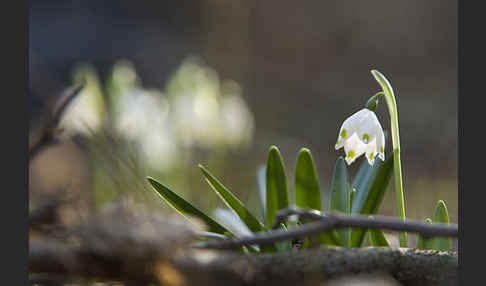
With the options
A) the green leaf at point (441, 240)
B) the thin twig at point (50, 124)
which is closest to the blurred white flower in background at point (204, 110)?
the green leaf at point (441, 240)

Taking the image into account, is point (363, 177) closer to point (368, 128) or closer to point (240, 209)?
point (368, 128)

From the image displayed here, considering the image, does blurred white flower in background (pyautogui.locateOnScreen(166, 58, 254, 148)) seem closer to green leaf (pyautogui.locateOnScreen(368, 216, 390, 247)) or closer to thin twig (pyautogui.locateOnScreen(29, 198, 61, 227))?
green leaf (pyautogui.locateOnScreen(368, 216, 390, 247))

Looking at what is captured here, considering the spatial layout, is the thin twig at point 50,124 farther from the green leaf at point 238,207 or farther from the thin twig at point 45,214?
the green leaf at point 238,207

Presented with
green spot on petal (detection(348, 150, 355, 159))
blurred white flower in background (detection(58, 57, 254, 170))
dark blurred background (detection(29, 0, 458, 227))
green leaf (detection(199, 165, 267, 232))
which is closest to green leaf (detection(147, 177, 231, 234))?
green leaf (detection(199, 165, 267, 232))

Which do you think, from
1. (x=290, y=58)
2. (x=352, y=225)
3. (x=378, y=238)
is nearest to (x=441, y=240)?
(x=378, y=238)

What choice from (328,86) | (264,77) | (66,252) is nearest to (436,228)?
(66,252)

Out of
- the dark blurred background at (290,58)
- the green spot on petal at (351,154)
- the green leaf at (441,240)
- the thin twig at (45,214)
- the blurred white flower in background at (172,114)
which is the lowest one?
the green leaf at (441,240)
